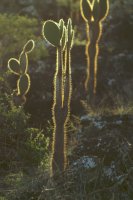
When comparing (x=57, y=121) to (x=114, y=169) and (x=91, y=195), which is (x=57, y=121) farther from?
(x=91, y=195)

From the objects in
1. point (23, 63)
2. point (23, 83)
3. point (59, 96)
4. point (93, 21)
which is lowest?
point (59, 96)

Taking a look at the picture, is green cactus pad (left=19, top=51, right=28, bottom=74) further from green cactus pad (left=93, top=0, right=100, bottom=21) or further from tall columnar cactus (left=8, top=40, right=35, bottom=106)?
green cactus pad (left=93, top=0, right=100, bottom=21)

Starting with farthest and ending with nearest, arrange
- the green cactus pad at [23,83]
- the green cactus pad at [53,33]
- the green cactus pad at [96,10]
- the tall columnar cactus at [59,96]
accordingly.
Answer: the green cactus pad at [23,83] → the green cactus pad at [96,10] → the green cactus pad at [53,33] → the tall columnar cactus at [59,96]

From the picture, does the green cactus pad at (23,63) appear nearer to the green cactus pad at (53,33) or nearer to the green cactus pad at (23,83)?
the green cactus pad at (23,83)

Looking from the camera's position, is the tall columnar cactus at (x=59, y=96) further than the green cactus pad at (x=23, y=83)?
No

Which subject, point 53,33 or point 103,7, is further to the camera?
point 103,7

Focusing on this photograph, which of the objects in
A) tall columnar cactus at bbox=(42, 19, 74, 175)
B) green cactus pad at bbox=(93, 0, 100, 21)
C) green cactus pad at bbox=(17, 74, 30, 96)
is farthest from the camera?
green cactus pad at bbox=(17, 74, 30, 96)

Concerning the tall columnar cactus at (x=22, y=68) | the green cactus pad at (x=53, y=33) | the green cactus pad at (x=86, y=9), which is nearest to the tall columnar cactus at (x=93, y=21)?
the green cactus pad at (x=86, y=9)

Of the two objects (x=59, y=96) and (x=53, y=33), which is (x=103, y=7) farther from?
(x=59, y=96)

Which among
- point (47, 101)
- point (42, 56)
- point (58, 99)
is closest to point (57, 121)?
point (58, 99)

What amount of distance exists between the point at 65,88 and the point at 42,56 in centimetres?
620

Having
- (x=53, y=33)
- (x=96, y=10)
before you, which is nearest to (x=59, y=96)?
(x=53, y=33)

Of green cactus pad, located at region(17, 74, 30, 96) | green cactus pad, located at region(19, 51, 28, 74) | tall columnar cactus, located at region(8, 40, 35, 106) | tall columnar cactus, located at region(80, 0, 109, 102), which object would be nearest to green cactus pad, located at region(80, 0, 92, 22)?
tall columnar cactus, located at region(80, 0, 109, 102)

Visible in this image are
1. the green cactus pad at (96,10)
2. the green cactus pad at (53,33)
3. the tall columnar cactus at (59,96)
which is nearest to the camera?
the tall columnar cactus at (59,96)
